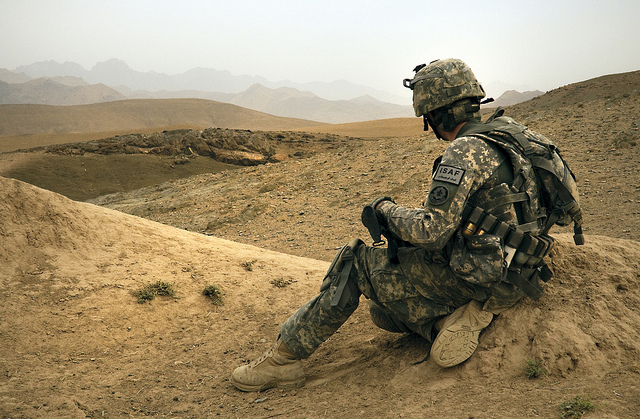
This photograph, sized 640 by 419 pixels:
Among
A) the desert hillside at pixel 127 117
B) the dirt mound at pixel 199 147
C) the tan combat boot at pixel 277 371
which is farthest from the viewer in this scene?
the desert hillside at pixel 127 117

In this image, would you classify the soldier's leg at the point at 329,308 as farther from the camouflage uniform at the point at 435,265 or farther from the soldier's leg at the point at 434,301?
the soldier's leg at the point at 434,301

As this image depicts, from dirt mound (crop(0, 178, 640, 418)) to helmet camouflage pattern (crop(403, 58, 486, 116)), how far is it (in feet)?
4.51

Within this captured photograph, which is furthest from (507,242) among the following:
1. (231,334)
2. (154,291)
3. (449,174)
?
(154,291)

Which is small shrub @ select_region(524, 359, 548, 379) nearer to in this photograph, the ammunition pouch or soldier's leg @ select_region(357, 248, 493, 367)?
soldier's leg @ select_region(357, 248, 493, 367)

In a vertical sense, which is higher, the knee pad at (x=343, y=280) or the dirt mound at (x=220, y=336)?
the knee pad at (x=343, y=280)

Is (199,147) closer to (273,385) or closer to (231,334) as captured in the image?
(231,334)

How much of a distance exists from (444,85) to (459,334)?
1.57m

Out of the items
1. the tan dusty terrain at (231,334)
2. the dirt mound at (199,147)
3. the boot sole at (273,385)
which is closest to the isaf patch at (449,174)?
the tan dusty terrain at (231,334)

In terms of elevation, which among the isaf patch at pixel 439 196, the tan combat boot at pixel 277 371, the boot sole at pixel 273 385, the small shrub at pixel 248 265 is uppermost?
the isaf patch at pixel 439 196

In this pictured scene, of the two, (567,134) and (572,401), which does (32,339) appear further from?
(567,134)

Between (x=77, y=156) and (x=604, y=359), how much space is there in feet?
96.3

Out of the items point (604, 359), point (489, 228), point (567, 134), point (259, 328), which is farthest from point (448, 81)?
point (567, 134)

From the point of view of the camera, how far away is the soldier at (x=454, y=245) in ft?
8.64

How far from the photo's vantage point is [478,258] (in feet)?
8.77
